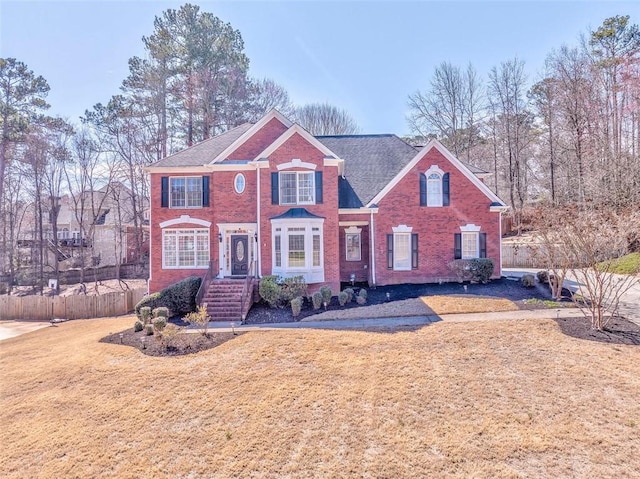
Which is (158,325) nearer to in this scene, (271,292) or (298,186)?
(271,292)

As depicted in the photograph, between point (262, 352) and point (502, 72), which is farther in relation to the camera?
point (502, 72)

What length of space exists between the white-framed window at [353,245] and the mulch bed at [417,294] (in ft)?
5.52

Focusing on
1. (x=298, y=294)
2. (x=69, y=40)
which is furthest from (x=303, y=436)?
(x=69, y=40)

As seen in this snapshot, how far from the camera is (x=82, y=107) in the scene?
1045 inches

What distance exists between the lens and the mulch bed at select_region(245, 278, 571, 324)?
12758 mm

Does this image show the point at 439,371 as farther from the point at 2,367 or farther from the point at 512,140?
the point at 512,140

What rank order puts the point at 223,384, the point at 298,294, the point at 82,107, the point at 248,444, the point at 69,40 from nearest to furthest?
the point at 248,444 → the point at 223,384 → the point at 69,40 → the point at 298,294 → the point at 82,107

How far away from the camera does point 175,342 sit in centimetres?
1001

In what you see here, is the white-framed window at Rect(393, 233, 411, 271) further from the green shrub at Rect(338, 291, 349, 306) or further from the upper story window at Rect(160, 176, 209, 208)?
the upper story window at Rect(160, 176, 209, 208)

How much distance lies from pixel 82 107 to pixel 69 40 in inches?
673

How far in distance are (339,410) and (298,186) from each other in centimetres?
1150

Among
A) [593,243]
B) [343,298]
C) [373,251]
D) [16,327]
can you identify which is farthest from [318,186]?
[16,327]

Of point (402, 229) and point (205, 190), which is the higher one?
point (205, 190)

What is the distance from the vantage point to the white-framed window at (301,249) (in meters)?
15.2
